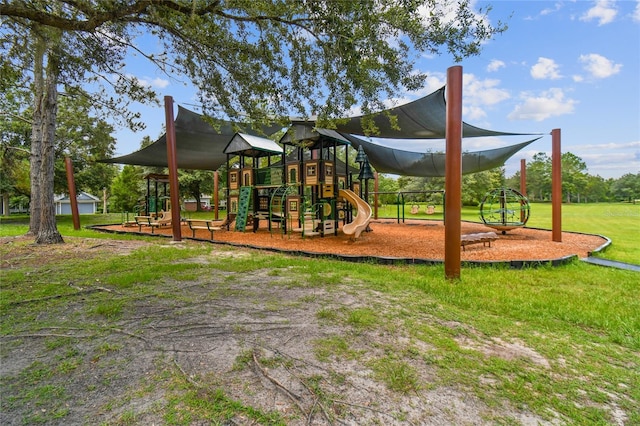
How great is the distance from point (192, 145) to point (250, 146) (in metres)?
1.97

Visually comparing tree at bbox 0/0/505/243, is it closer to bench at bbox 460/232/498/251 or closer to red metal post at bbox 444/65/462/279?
red metal post at bbox 444/65/462/279

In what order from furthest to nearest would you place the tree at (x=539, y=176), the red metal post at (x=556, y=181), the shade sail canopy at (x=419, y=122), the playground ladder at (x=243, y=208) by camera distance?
1. the tree at (x=539, y=176)
2. the playground ladder at (x=243, y=208)
3. the red metal post at (x=556, y=181)
4. the shade sail canopy at (x=419, y=122)

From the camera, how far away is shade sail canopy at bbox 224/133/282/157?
9898 mm

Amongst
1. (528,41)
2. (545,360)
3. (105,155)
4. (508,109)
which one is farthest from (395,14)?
(105,155)

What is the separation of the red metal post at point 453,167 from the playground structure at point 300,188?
3.58m

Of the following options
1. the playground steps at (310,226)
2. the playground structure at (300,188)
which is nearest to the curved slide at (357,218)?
the playground structure at (300,188)

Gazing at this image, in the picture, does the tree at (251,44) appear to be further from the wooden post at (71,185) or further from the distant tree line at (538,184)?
the distant tree line at (538,184)

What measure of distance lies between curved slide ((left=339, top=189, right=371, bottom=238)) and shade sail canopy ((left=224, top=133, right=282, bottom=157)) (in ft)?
10.8

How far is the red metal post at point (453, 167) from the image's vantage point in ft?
12.7

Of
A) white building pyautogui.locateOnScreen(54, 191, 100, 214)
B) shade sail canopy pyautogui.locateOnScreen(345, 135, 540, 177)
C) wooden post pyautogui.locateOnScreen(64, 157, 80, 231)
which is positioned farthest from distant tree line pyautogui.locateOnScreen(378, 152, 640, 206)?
white building pyautogui.locateOnScreen(54, 191, 100, 214)

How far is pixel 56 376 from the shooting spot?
182 cm

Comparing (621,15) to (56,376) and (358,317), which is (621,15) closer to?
(358,317)

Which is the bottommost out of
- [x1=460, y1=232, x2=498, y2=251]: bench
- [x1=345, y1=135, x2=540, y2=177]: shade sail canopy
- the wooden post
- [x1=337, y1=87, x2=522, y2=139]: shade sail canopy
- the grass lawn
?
the grass lawn

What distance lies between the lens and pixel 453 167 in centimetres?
389
